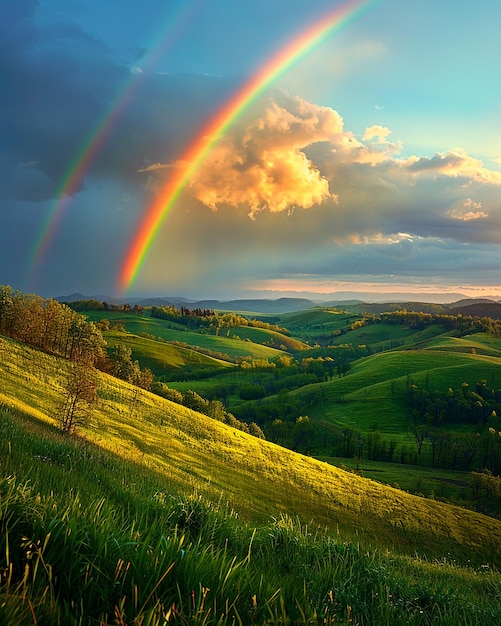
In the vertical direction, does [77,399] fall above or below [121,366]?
above

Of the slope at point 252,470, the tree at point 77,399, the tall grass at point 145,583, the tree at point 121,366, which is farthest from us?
the tree at point 121,366

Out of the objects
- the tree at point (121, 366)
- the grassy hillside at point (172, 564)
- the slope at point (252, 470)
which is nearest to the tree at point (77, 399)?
the slope at point (252, 470)

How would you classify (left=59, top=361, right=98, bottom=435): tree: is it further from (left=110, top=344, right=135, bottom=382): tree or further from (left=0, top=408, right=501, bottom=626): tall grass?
(left=110, top=344, right=135, bottom=382): tree

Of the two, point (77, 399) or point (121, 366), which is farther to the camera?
point (121, 366)

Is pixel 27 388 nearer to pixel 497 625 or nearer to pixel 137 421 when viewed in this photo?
pixel 137 421

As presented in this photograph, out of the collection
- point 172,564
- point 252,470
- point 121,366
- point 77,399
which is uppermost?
point 172,564

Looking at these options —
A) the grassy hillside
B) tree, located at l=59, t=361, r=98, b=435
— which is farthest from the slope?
the grassy hillside

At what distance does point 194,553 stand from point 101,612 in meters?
0.82

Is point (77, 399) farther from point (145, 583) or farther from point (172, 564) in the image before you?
point (172, 564)

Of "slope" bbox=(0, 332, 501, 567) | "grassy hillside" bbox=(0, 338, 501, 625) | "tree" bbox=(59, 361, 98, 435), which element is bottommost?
"slope" bbox=(0, 332, 501, 567)

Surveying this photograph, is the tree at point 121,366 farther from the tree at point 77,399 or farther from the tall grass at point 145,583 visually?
the tall grass at point 145,583

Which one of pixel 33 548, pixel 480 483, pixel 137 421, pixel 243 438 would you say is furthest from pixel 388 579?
pixel 480 483

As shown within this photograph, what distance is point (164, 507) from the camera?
17.3 feet

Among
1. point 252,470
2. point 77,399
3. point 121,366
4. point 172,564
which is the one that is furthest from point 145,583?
point 121,366
